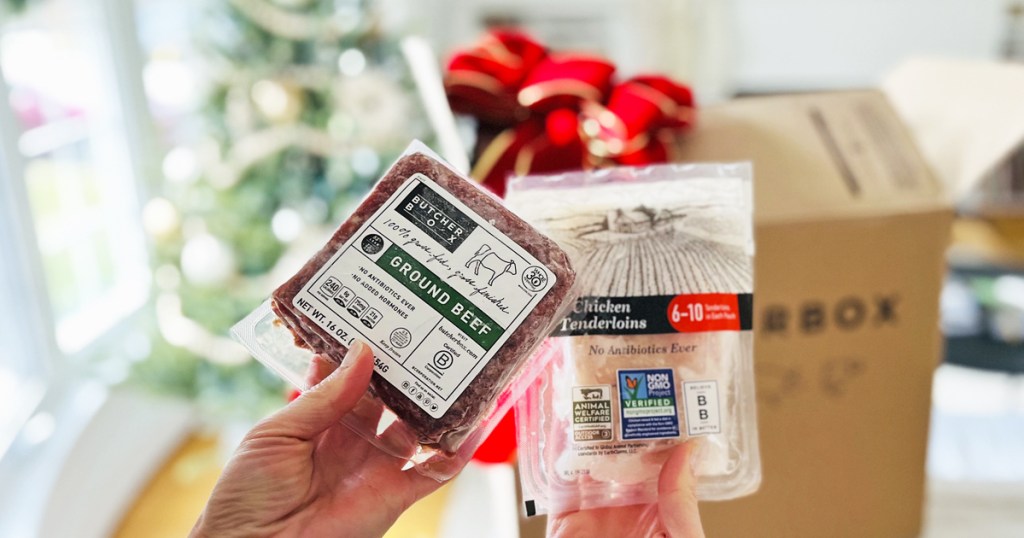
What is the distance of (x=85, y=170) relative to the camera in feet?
6.48

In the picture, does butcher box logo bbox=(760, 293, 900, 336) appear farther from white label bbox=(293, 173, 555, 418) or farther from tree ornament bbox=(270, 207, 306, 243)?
tree ornament bbox=(270, 207, 306, 243)

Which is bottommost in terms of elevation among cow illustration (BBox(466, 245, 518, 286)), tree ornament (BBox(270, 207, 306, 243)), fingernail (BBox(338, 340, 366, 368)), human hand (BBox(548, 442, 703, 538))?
human hand (BBox(548, 442, 703, 538))

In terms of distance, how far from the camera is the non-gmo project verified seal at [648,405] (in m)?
0.62

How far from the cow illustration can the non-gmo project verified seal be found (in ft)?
0.47

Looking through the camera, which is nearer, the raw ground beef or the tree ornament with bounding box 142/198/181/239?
the raw ground beef

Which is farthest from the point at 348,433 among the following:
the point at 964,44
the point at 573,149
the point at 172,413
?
the point at 964,44

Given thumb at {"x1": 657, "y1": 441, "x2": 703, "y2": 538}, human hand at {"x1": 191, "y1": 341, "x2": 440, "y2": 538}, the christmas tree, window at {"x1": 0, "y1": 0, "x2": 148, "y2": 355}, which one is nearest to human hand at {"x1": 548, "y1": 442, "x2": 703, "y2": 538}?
thumb at {"x1": 657, "y1": 441, "x2": 703, "y2": 538}

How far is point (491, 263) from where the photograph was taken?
58 cm

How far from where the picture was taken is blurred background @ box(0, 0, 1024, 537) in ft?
5.32

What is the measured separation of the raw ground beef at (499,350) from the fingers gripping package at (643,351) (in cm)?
7

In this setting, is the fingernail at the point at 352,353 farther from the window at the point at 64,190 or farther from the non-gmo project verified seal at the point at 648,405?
the window at the point at 64,190

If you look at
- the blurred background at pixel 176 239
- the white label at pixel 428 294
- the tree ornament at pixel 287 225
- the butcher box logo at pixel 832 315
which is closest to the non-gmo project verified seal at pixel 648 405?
the white label at pixel 428 294

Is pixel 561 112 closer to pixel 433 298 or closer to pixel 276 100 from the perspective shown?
pixel 433 298

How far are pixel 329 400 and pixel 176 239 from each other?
1.38m
